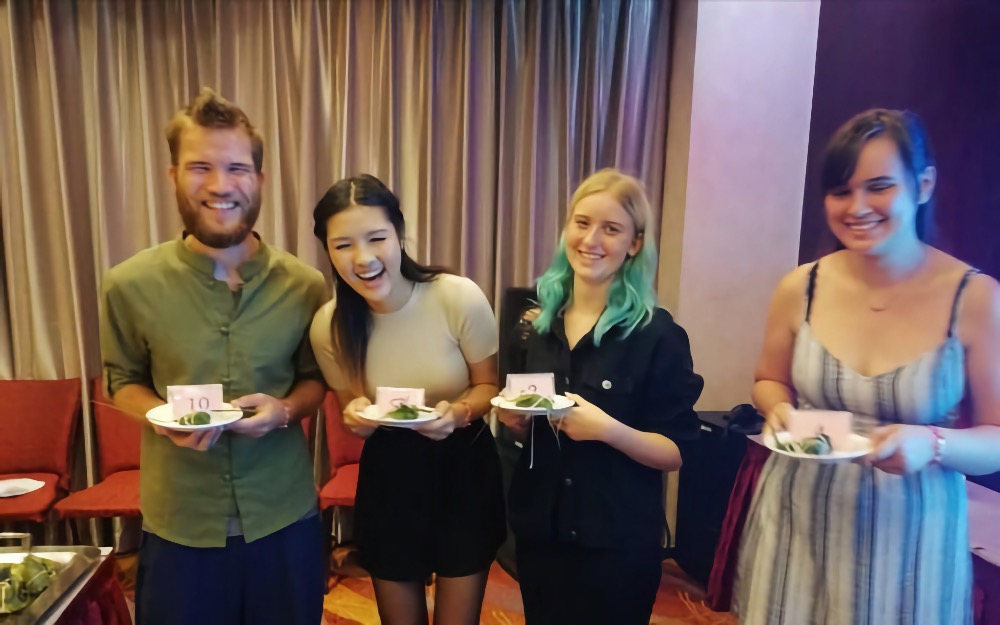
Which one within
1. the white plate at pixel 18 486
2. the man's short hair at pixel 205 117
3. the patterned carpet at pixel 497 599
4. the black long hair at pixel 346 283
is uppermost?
the man's short hair at pixel 205 117

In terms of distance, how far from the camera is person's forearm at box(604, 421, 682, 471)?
1362 millimetres

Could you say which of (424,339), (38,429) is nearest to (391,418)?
(424,339)

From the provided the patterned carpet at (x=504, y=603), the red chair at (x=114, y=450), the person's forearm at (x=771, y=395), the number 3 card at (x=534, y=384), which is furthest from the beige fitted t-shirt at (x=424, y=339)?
the red chair at (x=114, y=450)

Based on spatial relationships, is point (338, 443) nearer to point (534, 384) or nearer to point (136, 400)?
point (136, 400)

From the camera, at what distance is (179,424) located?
4.44 ft

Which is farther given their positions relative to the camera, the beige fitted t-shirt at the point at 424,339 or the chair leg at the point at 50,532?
the chair leg at the point at 50,532

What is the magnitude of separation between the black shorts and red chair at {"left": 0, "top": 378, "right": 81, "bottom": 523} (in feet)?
6.82

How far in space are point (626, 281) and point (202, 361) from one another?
3.36 feet

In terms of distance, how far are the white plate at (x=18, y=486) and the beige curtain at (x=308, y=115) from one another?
1.77 feet

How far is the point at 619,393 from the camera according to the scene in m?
1.42

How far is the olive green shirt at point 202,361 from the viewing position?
4.92 feet

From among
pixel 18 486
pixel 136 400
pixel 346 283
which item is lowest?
pixel 18 486

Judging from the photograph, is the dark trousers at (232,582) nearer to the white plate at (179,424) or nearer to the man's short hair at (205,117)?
the white plate at (179,424)

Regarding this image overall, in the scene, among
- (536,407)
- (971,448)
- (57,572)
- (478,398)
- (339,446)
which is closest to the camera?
(971,448)
